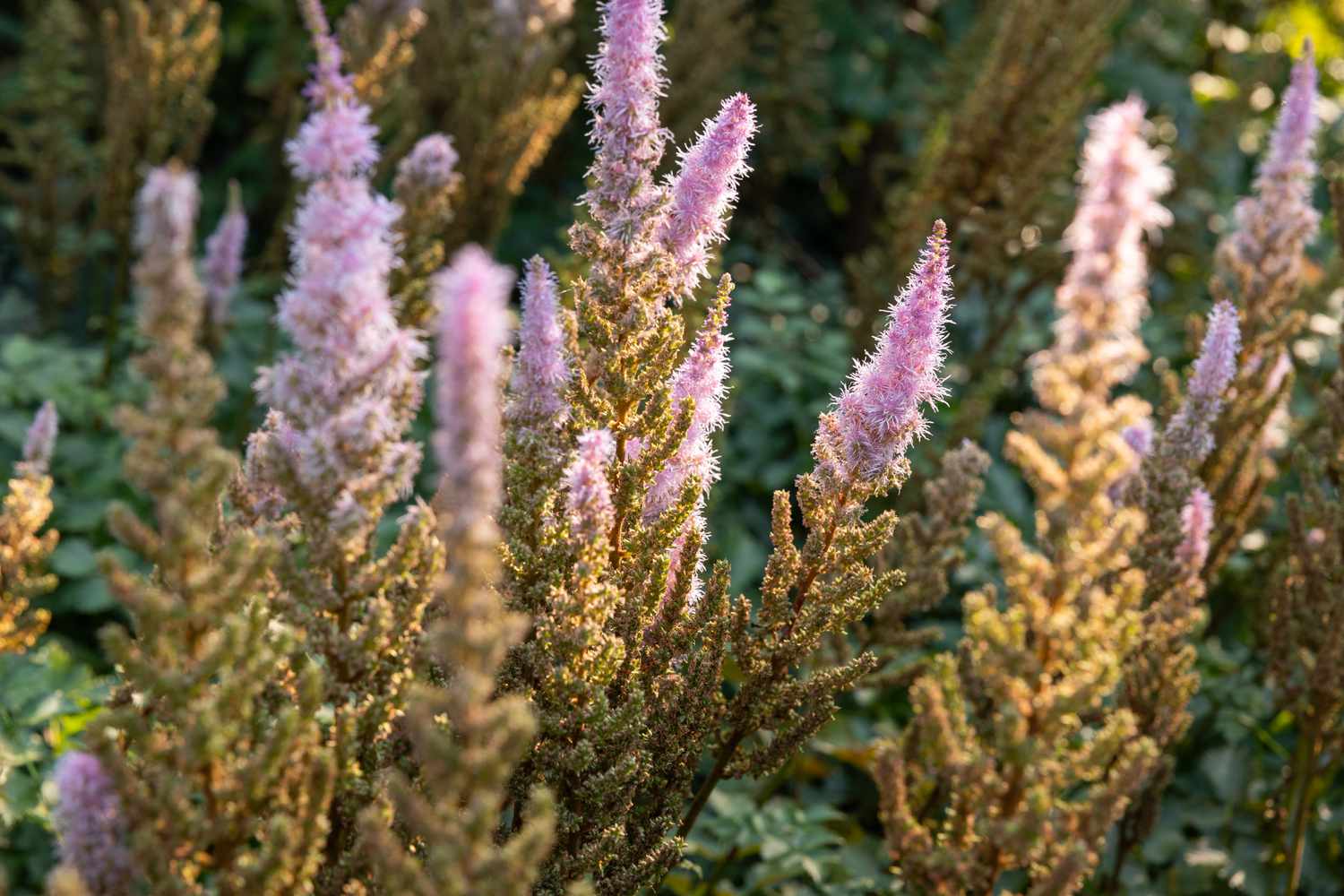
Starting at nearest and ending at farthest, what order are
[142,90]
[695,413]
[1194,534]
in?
[695,413], [1194,534], [142,90]

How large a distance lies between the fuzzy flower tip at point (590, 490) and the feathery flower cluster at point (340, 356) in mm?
255

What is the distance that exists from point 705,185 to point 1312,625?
208 centimetres

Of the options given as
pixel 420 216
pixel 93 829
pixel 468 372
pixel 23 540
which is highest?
pixel 420 216

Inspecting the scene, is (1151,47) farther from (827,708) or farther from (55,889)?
(55,889)

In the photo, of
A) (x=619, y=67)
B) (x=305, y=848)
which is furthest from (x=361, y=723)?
(x=619, y=67)

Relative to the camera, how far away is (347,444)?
5.12 ft

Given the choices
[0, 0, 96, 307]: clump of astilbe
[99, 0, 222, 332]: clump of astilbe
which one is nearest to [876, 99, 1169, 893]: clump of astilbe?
[99, 0, 222, 332]: clump of astilbe

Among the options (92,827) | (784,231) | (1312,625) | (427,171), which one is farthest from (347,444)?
(784,231)

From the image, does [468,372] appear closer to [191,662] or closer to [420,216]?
[191,662]

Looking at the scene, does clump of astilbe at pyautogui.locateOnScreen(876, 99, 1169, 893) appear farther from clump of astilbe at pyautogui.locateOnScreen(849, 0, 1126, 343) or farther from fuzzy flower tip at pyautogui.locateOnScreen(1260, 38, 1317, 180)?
clump of astilbe at pyautogui.locateOnScreen(849, 0, 1126, 343)

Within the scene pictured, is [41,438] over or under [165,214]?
over

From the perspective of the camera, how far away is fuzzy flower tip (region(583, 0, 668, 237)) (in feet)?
6.08

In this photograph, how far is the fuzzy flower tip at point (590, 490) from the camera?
1.77 meters

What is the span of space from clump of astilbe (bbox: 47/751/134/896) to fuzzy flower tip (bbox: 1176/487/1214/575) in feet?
7.25
